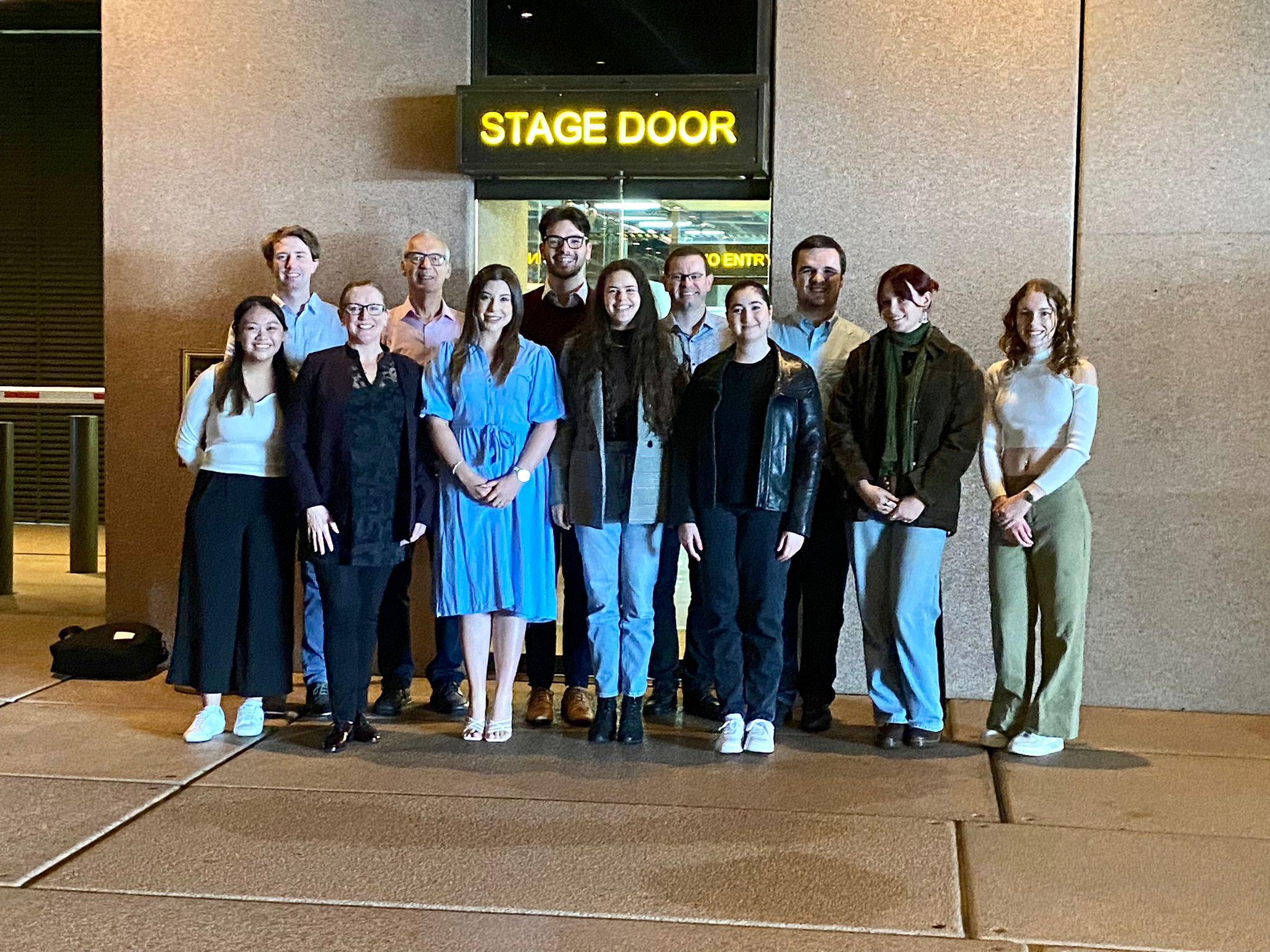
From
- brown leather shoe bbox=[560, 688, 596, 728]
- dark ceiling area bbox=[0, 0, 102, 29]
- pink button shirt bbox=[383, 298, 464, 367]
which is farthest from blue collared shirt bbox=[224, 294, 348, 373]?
dark ceiling area bbox=[0, 0, 102, 29]

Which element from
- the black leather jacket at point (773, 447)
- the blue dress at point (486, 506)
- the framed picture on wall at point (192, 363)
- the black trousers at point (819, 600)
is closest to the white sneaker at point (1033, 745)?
the black trousers at point (819, 600)

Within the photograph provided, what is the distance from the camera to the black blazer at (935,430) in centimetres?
534

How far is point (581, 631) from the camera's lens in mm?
5809

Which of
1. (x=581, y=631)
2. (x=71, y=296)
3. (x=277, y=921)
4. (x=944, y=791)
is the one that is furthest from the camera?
(x=71, y=296)

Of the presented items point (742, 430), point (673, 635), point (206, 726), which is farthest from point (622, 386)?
point (206, 726)

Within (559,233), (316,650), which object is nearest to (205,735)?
(316,650)

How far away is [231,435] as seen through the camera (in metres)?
5.42

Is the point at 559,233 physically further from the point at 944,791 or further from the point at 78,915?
the point at 78,915

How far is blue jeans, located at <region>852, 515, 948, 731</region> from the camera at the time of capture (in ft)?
17.6

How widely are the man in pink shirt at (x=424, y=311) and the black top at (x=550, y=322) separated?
0.30m

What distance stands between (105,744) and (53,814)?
3.10 feet

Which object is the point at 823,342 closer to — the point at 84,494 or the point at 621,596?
the point at 621,596

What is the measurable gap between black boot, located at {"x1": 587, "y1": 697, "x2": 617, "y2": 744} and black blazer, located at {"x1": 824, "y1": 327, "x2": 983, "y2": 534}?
1.26 m

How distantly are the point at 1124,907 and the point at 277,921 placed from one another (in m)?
2.31
